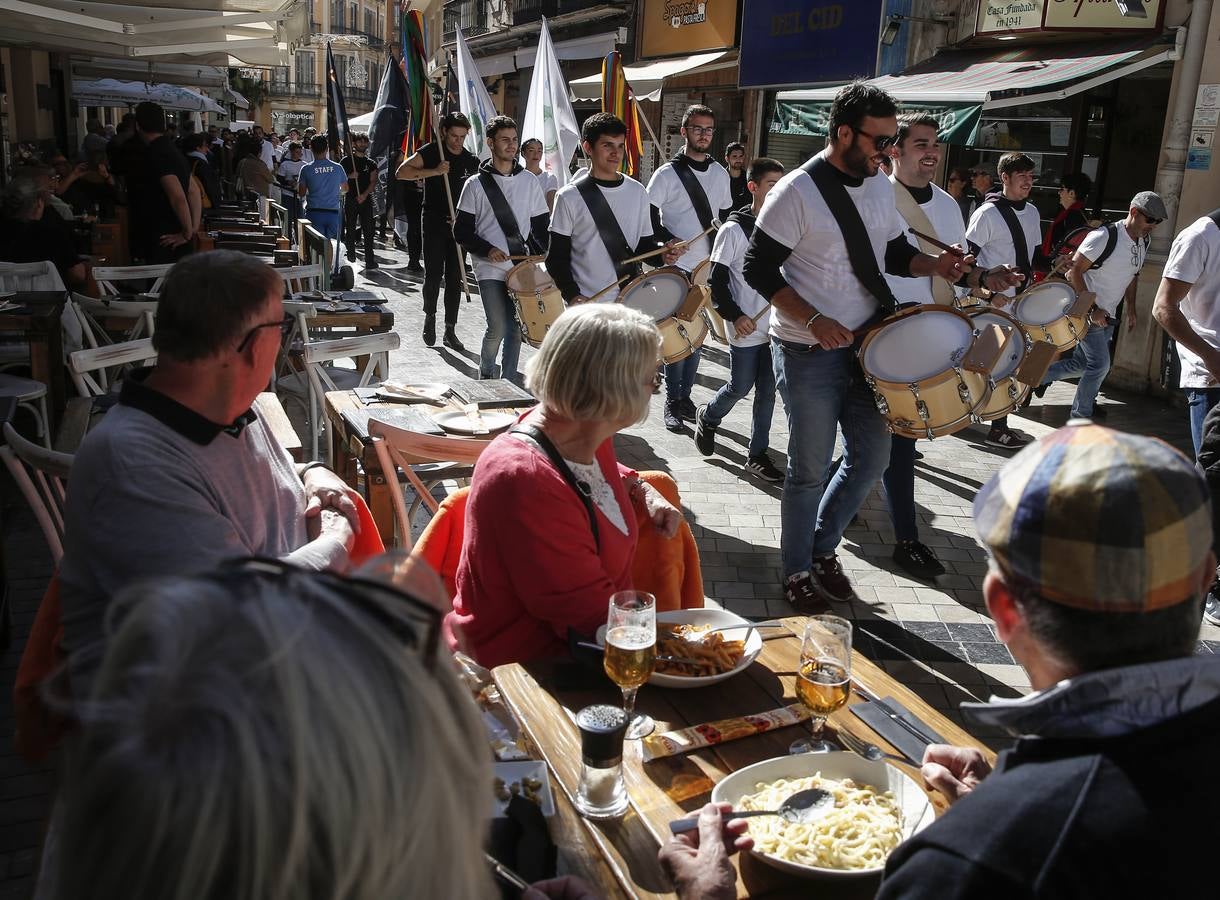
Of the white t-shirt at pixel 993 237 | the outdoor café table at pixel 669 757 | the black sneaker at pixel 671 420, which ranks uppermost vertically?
the white t-shirt at pixel 993 237

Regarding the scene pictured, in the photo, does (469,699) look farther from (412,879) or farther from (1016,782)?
(1016,782)

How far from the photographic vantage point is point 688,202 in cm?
760

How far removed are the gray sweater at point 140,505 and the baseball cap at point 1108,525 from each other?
5.09 ft

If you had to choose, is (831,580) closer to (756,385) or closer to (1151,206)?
(756,385)

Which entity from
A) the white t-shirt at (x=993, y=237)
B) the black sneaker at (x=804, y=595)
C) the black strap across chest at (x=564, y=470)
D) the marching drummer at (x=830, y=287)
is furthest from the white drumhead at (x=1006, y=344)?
the black strap across chest at (x=564, y=470)

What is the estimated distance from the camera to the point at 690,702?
2.17 metres

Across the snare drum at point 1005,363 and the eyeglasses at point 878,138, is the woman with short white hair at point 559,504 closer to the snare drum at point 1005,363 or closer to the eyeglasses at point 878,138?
the eyeglasses at point 878,138

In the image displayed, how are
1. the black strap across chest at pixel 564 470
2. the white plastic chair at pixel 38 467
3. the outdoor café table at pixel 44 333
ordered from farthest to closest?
the outdoor café table at pixel 44 333
the white plastic chair at pixel 38 467
the black strap across chest at pixel 564 470

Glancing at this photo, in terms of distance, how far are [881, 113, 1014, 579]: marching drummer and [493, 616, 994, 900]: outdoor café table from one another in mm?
2425

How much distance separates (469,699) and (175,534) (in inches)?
54.7

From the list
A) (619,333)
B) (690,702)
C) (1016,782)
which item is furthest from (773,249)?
(1016,782)

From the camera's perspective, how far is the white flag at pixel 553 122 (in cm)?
1041

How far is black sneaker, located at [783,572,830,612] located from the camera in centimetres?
455

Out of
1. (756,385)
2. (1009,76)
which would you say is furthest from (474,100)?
(756,385)
